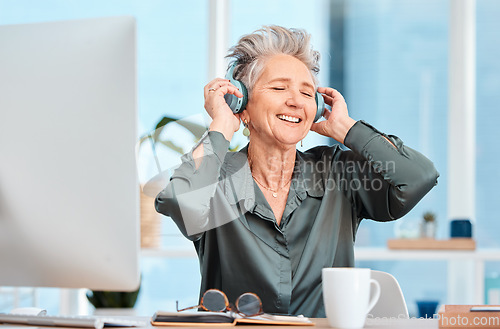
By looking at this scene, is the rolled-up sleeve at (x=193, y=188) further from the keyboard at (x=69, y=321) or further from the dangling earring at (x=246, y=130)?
the keyboard at (x=69, y=321)

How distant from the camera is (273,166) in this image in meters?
1.81

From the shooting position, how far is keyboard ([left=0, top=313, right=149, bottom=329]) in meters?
1.01

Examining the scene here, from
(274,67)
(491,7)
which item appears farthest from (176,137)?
(491,7)

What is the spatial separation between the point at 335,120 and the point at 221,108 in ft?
1.17

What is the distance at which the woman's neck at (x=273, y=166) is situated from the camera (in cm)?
179

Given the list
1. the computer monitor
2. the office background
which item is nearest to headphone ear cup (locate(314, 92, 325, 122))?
the computer monitor

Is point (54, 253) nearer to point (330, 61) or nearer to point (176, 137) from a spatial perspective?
point (176, 137)

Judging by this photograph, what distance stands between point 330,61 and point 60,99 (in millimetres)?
2720

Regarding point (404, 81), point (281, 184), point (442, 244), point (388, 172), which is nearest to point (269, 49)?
point (281, 184)

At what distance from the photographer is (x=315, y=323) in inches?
43.4

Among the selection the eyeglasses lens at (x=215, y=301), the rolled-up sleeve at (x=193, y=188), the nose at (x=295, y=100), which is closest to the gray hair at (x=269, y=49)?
the nose at (x=295, y=100)

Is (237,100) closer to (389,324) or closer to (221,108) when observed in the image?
(221,108)

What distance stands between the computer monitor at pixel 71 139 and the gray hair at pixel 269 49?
89 cm

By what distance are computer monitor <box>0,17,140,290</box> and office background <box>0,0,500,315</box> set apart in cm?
234
